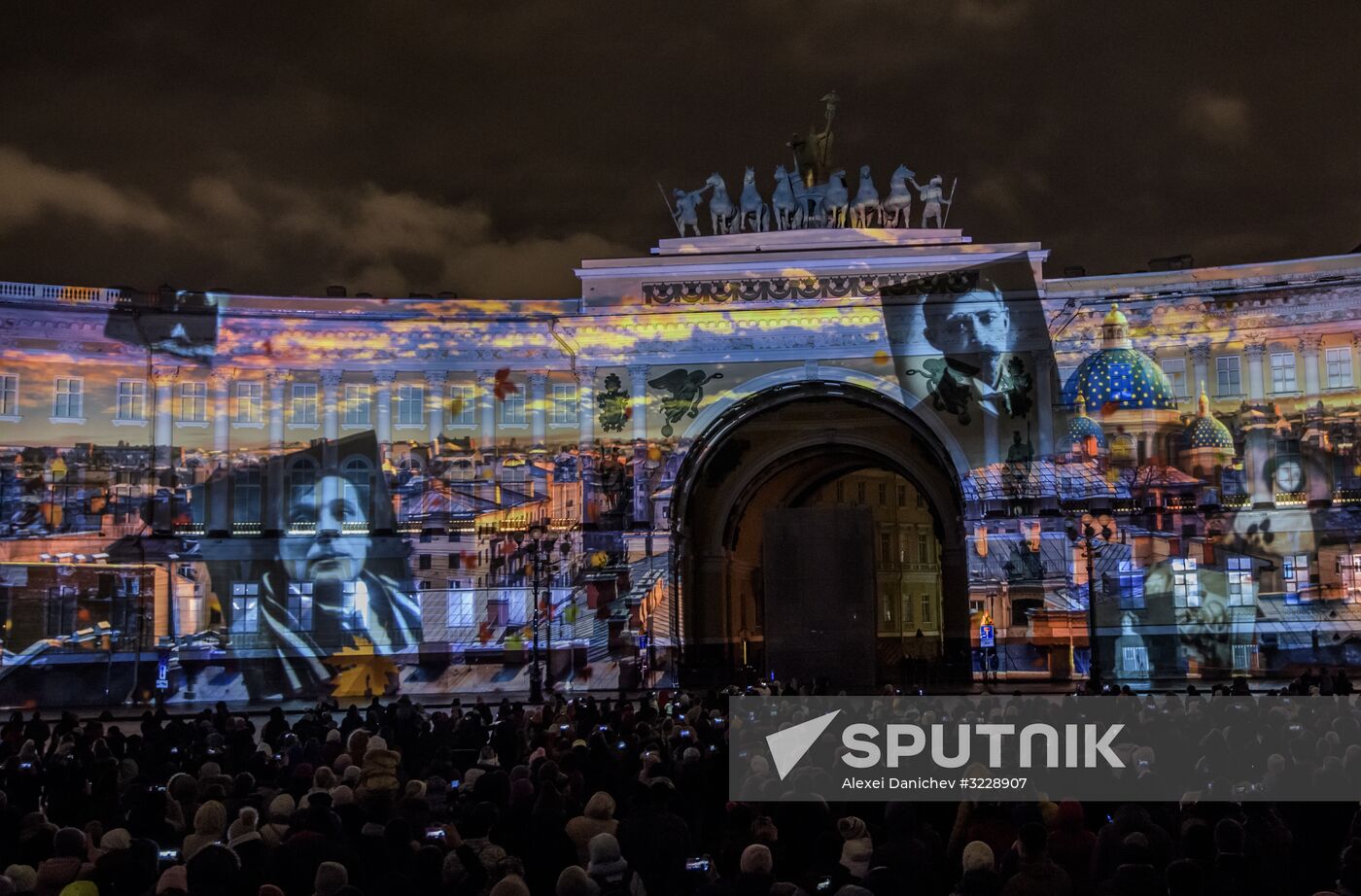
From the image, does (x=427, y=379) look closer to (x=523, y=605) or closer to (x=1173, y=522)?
(x=523, y=605)

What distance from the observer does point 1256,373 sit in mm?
53156

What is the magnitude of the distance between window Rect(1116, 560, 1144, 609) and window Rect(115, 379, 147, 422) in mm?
35388

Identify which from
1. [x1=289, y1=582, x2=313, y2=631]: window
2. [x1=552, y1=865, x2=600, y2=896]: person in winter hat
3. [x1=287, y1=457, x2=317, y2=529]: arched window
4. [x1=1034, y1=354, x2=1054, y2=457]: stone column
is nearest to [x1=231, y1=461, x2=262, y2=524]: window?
[x1=287, y1=457, x2=317, y2=529]: arched window

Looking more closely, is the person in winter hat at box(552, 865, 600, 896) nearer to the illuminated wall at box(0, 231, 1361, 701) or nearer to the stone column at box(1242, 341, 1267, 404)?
the illuminated wall at box(0, 231, 1361, 701)

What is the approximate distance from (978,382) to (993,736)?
4126cm

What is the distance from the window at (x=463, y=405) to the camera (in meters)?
56.4

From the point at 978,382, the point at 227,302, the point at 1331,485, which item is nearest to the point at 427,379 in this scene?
the point at 227,302

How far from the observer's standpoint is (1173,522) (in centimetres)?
5203

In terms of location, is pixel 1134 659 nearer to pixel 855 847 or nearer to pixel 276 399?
pixel 276 399

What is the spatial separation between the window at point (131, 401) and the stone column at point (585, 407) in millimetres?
15877

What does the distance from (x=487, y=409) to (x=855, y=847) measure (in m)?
45.8

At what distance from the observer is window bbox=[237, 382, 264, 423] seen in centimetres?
5562

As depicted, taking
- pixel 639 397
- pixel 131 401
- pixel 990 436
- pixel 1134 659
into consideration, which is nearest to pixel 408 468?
pixel 639 397

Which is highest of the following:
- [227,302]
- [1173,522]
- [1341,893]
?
[227,302]
